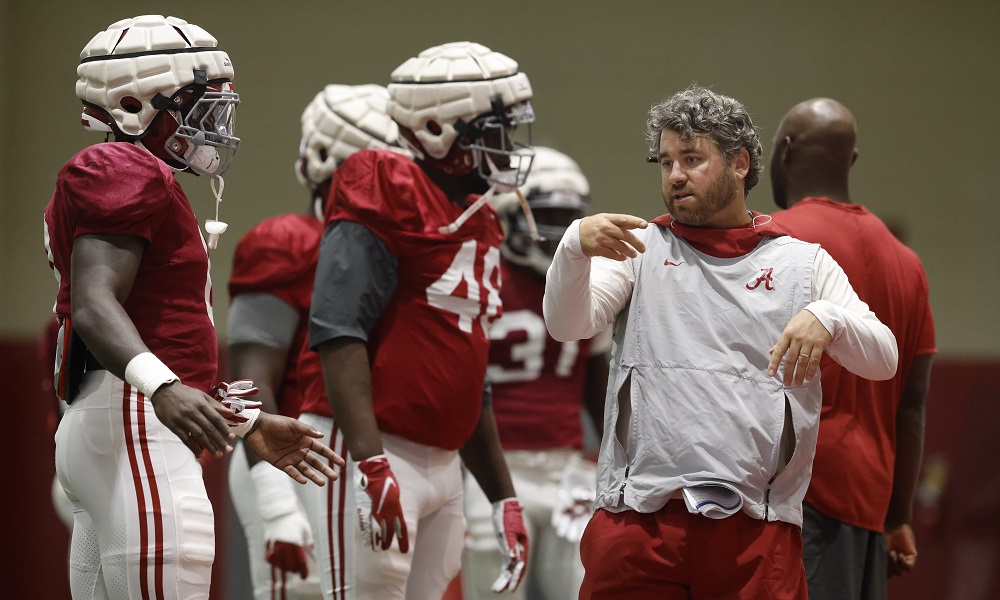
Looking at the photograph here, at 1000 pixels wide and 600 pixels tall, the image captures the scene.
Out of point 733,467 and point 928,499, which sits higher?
point 733,467

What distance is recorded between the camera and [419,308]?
276 centimetres

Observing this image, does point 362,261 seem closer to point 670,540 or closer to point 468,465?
point 468,465

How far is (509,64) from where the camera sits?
9.76ft

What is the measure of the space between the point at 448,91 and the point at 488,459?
2.76 feet

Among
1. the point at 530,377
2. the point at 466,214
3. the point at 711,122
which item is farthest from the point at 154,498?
the point at 530,377

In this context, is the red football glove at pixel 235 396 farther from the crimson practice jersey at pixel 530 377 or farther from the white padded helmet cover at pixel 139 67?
the crimson practice jersey at pixel 530 377

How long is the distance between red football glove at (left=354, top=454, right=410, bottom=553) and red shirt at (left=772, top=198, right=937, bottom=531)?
32.9 inches

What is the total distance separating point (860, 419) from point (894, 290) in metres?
0.29

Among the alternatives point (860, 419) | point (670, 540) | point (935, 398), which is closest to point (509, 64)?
point (860, 419)

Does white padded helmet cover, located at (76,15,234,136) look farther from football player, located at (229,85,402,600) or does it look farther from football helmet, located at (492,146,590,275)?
football helmet, located at (492,146,590,275)

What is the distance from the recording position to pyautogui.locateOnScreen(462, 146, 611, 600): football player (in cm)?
397

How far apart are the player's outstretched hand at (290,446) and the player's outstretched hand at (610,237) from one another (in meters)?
0.54

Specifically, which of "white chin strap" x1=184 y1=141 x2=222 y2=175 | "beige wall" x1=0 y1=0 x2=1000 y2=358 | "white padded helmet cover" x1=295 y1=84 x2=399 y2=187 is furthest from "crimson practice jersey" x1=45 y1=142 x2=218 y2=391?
"beige wall" x1=0 y1=0 x2=1000 y2=358

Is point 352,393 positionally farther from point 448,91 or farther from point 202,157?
point 448,91
